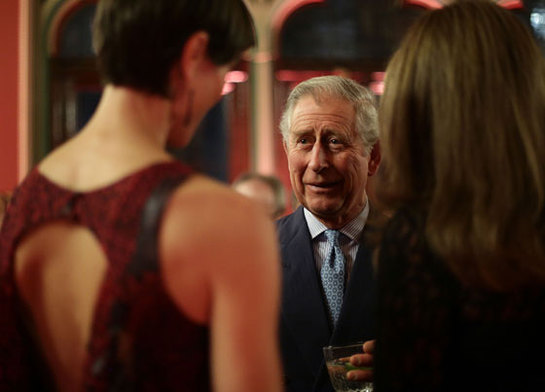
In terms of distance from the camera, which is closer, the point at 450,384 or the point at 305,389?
the point at 450,384

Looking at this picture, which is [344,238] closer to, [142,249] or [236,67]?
[142,249]

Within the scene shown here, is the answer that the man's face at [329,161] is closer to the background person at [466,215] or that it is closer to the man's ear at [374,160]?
the man's ear at [374,160]

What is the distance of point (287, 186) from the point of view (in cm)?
605

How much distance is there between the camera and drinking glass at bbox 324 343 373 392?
1602 mm

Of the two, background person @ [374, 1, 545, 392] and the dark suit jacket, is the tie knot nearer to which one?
the dark suit jacket

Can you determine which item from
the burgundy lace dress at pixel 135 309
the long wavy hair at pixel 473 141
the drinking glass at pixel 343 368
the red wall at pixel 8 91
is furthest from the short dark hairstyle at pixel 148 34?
the red wall at pixel 8 91

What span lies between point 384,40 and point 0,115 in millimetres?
3561

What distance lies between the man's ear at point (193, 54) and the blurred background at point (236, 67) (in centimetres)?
479

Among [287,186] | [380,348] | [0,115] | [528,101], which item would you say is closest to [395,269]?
[380,348]

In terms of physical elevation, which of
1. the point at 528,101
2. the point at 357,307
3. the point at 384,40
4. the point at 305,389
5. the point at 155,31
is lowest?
the point at 305,389

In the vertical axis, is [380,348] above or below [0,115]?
below

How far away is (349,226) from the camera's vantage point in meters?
2.16

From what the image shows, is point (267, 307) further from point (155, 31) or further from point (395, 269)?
point (155, 31)

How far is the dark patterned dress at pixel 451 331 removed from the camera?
1.08 meters
